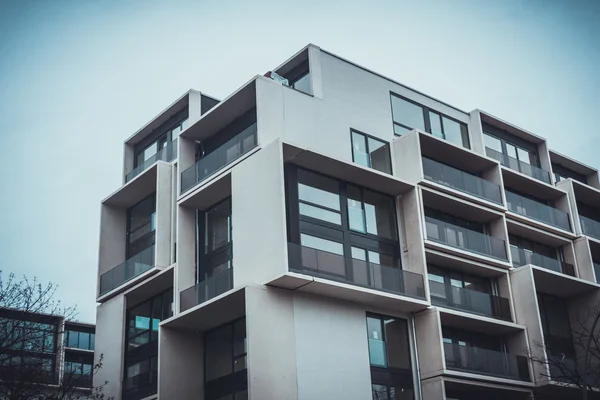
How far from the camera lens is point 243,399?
1212 inches

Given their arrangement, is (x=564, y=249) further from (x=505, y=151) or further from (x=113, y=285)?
(x=113, y=285)

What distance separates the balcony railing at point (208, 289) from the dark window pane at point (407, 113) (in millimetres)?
12222

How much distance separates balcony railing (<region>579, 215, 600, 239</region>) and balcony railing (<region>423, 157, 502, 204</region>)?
8330 millimetres

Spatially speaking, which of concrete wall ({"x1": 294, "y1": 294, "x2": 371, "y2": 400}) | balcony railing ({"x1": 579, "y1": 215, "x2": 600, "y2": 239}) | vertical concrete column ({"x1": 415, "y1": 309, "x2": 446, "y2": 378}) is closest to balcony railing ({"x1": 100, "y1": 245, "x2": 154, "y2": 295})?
concrete wall ({"x1": 294, "y1": 294, "x2": 371, "y2": 400})

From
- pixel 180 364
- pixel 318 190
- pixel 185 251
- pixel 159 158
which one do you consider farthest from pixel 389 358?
pixel 159 158

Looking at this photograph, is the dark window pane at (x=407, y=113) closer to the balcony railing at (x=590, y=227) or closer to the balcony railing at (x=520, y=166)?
the balcony railing at (x=520, y=166)

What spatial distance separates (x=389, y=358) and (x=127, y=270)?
13736 millimetres

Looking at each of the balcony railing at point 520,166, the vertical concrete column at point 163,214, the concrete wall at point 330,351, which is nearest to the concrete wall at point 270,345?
the concrete wall at point 330,351

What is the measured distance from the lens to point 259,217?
103ft

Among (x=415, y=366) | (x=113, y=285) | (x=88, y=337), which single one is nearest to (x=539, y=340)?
(x=415, y=366)

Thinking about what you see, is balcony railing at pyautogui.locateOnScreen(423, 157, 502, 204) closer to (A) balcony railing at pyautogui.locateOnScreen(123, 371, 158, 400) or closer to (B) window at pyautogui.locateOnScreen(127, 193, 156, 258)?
(B) window at pyautogui.locateOnScreen(127, 193, 156, 258)

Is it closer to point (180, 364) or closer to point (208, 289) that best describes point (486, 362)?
point (208, 289)

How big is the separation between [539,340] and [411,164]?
958 cm

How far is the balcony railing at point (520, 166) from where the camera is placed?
42031 mm
